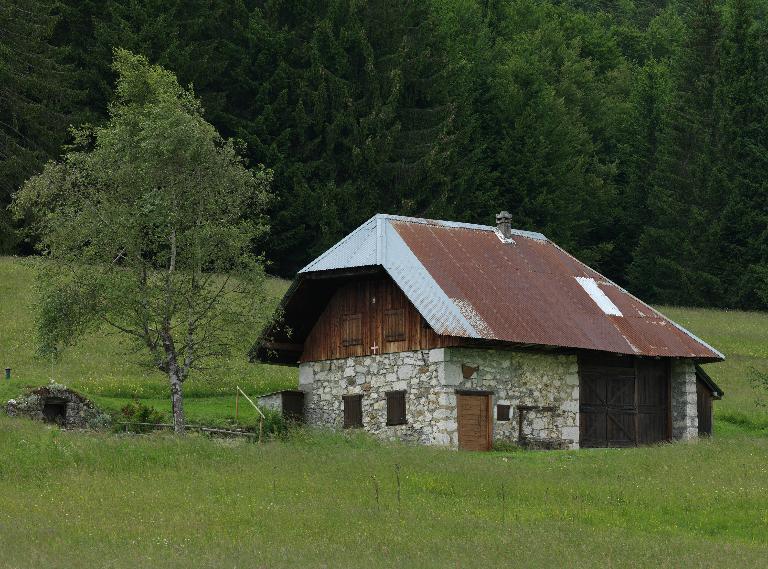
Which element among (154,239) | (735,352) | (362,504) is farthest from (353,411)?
(735,352)

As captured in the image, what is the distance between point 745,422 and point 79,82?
38.0 meters

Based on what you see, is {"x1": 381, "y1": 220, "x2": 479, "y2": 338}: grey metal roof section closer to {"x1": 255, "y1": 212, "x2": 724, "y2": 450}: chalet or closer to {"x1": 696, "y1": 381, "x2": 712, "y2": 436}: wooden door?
{"x1": 255, "y1": 212, "x2": 724, "y2": 450}: chalet

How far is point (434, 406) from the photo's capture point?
3481 centimetres

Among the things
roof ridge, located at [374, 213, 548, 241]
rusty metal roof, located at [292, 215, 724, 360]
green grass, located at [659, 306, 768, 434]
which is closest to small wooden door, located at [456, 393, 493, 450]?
rusty metal roof, located at [292, 215, 724, 360]

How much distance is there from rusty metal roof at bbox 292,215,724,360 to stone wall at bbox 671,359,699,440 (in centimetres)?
80

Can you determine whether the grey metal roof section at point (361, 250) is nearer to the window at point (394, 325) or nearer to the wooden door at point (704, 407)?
the window at point (394, 325)

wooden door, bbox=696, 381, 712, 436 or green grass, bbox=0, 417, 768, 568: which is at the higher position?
wooden door, bbox=696, 381, 712, 436

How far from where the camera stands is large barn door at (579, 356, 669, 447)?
38031 mm

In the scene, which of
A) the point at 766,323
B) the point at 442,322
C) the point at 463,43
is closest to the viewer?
the point at 442,322

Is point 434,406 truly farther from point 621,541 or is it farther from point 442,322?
point 621,541

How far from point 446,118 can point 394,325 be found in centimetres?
3622

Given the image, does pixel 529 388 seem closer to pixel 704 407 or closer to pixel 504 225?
pixel 504 225

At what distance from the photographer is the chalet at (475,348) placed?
3506 centimetres

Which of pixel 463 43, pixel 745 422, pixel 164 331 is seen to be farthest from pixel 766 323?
pixel 164 331
